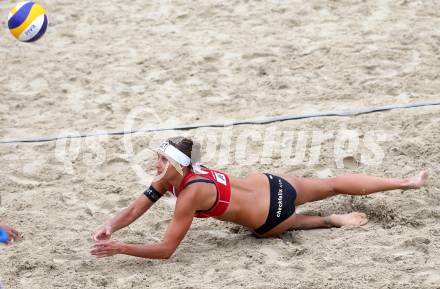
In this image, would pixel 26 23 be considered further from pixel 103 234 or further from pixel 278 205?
pixel 278 205

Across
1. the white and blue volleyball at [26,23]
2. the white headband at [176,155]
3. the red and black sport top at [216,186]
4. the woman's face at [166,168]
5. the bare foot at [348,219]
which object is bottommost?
the bare foot at [348,219]

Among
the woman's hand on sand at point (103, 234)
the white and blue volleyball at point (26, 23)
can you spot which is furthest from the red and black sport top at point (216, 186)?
the white and blue volleyball at point (26, 23)

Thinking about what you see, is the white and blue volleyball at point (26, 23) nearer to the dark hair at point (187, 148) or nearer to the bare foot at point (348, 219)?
the dark hair at point (187, 148)

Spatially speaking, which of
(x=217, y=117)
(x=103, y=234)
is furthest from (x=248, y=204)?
(x=217, y=117)

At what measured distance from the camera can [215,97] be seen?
6484mm

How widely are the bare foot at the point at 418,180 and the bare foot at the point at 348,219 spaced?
336 millimetres

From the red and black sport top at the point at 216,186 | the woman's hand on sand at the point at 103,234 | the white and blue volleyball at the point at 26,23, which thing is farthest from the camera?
the white and blue volleyball at the point at 26,23

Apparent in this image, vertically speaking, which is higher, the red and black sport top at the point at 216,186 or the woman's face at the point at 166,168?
the woman's face at the point at 166,168

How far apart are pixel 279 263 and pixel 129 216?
941 mm

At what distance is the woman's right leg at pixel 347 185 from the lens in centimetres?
460

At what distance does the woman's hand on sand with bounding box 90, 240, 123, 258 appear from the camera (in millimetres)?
4051

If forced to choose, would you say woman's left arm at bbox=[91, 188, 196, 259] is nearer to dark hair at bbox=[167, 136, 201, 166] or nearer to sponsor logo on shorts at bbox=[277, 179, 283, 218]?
dark hair at bbox=[167, 136, 201, 166]

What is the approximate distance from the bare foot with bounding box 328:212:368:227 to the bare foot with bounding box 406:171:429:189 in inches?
13.2

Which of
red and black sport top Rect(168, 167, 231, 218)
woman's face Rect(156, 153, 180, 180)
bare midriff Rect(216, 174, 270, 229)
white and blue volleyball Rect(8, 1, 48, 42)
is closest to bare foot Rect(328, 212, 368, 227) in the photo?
bare midriff Rect(216, 174, 270, 229)
